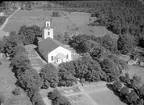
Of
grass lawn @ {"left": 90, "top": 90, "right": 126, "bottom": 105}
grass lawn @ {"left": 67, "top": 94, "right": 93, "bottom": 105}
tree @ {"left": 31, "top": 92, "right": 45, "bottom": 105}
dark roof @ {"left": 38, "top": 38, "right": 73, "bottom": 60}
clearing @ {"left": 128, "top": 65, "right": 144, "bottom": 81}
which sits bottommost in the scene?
grass lawn @ {"left": 90, "top": 90, "right": 126, "bottom": 105}

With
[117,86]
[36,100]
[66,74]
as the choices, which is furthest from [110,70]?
[36,100]

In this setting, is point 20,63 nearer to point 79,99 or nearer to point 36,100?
point 36,100

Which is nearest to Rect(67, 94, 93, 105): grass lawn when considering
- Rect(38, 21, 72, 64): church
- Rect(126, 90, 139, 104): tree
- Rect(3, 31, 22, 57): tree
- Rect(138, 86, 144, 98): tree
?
Rect(126, 90, 139, 104): tree

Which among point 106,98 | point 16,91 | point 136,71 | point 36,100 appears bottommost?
point 106,98

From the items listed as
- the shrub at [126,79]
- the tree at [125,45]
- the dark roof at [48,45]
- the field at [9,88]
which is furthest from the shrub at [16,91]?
the tree at [125,45]

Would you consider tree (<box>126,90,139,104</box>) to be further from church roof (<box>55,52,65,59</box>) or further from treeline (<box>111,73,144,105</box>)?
church roof (<box>55,52,65,59</box>)

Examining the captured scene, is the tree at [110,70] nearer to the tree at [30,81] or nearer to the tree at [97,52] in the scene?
the tree at [97,52]
